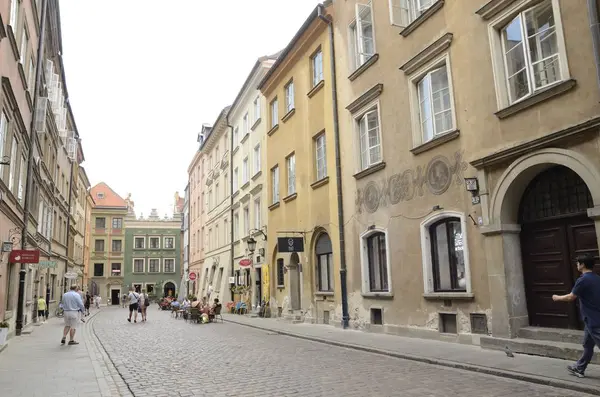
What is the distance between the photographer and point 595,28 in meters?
8.62

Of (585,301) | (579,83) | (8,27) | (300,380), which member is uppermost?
(8,27)

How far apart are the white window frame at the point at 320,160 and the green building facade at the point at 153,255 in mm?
55003

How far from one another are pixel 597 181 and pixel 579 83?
1811 millimetres

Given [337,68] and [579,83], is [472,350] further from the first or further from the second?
[337,68]

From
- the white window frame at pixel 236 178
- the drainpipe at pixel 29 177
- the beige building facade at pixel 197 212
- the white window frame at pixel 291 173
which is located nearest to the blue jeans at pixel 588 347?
the white window frame at pixel 291 173

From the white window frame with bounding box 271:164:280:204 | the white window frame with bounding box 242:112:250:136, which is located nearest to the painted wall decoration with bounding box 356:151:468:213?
the white window frame with bounding box 271:164:280:204

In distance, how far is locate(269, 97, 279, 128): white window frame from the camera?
24328 millimetres

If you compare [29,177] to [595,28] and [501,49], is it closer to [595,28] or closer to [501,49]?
[501,49]

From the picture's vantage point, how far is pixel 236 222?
105ft

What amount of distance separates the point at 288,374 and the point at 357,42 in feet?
38.0

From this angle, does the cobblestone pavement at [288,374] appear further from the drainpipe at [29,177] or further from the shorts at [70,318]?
the drainpipe at [29,177]

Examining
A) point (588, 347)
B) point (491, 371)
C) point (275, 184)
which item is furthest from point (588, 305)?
point (275, 184)

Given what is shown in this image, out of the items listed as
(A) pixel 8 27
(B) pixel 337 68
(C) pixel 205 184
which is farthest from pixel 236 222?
(A) pixel 8 27

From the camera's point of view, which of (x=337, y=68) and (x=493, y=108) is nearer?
(x=493, y=108)
